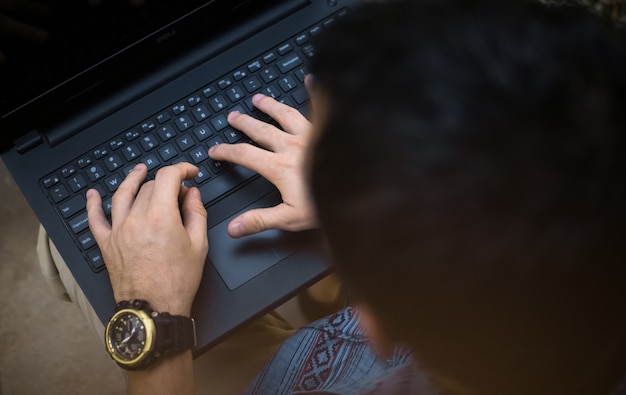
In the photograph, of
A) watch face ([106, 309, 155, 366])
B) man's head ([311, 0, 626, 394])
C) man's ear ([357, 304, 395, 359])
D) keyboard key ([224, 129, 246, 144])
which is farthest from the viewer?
keyboard key ([224, 129, 246, 144])

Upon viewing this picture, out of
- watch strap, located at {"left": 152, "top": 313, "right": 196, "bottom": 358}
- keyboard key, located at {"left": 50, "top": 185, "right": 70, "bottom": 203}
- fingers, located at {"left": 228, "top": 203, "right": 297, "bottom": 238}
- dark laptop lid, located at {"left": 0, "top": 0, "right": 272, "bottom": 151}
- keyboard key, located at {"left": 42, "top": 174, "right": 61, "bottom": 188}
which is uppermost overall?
dark laptop lid, located at {"left": 0, "top": 0, "right": 272, "bottom": 151}

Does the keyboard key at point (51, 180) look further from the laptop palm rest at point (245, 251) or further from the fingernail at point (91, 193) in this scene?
the laptop palm rest at point (245, 251)

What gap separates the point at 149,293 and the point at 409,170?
45 centimetres

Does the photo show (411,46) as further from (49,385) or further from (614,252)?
(49,385)

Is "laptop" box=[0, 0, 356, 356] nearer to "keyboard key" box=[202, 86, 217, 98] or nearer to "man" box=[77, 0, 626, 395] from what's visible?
"keyboard key" box=[202, 86, 217, 98]

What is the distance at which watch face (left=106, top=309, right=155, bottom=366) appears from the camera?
2.34 ft

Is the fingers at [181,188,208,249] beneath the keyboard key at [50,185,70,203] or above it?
beneath

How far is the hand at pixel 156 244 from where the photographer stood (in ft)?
2.41

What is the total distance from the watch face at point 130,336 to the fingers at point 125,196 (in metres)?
0.11

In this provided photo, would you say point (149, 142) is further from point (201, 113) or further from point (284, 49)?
point (284, 49)

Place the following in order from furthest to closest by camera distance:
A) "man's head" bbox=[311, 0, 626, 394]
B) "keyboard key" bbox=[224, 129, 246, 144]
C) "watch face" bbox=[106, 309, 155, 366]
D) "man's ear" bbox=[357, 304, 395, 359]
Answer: "keyboard key" bbox=[224, 129, 246, 144]
"watch face" bbox=[106, 309, 155, 366]
"man's ear" bbox=[357, 304, 395, 359]
"man's head" bbox=[311, 0, 626, 394]

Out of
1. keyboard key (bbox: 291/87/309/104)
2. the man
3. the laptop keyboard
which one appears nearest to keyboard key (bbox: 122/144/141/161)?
the laptop keyboard

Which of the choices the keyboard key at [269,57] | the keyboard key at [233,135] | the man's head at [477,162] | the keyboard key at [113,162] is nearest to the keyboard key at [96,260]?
the keyboard key at [113,162]

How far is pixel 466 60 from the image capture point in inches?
15.2
